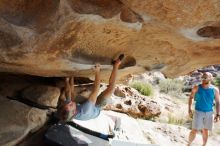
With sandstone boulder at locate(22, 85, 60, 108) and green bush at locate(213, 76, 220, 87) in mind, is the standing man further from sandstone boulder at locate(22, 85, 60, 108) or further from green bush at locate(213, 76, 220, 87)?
green bush at locate(213, 76, 220, 87)

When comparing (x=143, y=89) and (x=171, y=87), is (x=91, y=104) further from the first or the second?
(x=171, y=87)

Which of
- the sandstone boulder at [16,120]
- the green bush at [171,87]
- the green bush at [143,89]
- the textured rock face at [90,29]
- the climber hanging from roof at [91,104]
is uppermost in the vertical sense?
the green bush at [171,87]

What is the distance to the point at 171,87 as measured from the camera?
1989 cm

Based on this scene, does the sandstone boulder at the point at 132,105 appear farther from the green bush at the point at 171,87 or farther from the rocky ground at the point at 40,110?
the green bush at the point at 171,87

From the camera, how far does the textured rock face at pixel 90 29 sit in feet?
17.3

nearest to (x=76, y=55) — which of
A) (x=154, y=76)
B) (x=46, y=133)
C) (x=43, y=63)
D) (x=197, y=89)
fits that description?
(x=43, y=63)

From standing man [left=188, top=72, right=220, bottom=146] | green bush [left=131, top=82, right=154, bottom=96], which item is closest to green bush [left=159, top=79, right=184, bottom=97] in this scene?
green bush [left=131, top=82, right=154, bottom=96]

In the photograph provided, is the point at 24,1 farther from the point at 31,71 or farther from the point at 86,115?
the point at 86,115

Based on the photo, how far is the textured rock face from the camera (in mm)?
5273

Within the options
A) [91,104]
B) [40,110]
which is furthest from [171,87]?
[91,104]

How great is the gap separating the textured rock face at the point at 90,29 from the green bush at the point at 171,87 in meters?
12.5

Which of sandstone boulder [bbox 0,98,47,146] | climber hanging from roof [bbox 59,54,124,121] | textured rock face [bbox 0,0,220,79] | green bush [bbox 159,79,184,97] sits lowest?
sandstone boulder [bbox 0,98,47,146]

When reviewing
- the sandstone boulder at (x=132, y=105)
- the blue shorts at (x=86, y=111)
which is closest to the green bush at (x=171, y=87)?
the sandstone boulder at (x=132, y=105)

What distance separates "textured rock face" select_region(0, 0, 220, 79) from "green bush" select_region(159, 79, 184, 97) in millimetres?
12507
